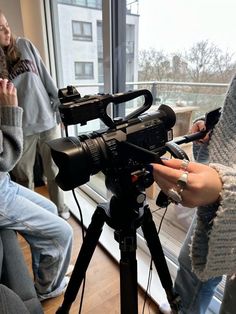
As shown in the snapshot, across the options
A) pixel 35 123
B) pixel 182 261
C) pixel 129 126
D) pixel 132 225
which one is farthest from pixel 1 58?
pixel 182 261

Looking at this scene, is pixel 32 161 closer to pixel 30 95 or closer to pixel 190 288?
pixel 30 95

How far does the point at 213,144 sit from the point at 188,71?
2.42ft

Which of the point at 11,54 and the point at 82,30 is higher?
the point at 82,30

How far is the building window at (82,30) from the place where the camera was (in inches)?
72.6

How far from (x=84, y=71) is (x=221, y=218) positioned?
198 cm

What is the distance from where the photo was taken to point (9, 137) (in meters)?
0.91

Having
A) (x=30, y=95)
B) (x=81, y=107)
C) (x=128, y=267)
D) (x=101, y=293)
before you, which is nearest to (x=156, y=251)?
(x=128, y=267)

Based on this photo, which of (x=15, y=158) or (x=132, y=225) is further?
(x=15, y=158)

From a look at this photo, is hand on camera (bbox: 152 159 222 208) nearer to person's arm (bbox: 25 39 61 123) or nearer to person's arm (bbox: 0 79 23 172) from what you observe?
person's arm (bbox: 0 79 23 172)

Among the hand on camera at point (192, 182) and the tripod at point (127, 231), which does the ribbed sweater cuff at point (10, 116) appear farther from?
the hand on camera at point (192, 182)

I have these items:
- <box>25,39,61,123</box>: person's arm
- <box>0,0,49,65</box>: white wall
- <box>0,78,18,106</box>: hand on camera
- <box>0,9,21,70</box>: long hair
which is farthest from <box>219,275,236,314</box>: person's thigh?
<box>0,0,49,65</box>: white wall

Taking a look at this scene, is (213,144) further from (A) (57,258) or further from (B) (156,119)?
(A) (57,258)

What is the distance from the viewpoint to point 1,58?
1.39 meters

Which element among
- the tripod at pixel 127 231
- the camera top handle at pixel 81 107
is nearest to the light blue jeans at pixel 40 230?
the tripod at pixel 127 231
